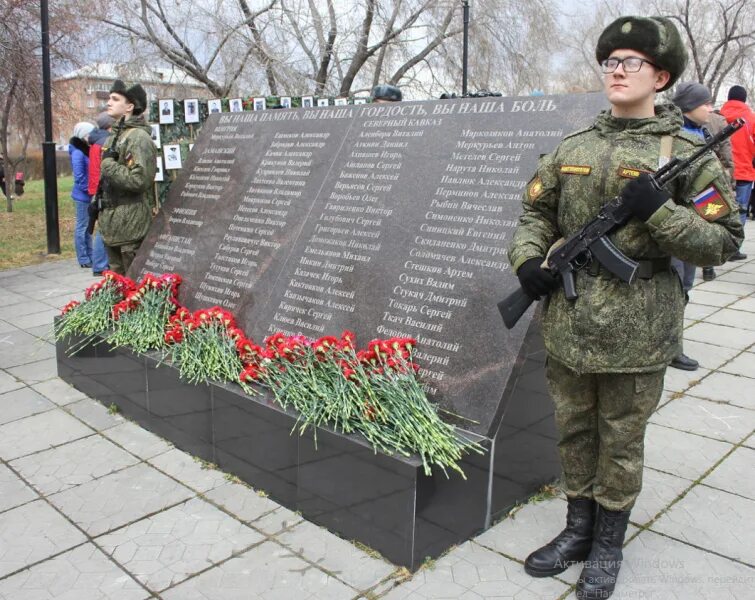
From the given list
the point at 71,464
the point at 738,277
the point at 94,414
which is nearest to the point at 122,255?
the point at 94,414

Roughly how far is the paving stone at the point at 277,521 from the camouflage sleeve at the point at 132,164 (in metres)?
2.73

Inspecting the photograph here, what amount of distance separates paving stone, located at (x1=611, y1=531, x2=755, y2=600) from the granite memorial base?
1.94 ft

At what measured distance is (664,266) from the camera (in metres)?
2.55

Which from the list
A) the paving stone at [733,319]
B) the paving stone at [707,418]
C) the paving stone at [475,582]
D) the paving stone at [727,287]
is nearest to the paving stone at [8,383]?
the paving stone at [475,582]

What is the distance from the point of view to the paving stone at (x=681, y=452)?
12.2 feet

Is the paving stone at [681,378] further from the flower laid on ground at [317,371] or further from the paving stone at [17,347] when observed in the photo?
the paving stone at [17,347]

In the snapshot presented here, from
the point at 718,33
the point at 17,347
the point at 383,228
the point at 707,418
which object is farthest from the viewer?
the point at 718,33

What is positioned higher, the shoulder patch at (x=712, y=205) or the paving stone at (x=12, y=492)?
the shoulder patch at (x=712, y=205)

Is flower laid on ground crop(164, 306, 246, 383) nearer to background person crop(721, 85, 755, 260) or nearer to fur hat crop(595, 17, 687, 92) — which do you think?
fur hat crop(595, 17, 687, 92)

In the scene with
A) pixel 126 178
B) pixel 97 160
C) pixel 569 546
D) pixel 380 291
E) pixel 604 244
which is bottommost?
pixel 569 546

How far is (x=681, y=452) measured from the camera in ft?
12.8

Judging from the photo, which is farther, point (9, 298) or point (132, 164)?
point (9, 298)

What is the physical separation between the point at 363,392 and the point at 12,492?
6.14ft

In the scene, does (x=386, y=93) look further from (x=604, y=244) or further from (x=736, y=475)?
(x=604, y=244)
